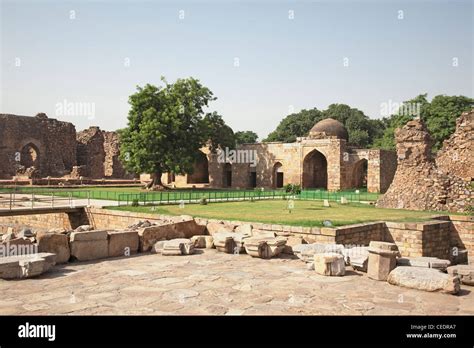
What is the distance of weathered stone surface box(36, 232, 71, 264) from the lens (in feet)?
26.9

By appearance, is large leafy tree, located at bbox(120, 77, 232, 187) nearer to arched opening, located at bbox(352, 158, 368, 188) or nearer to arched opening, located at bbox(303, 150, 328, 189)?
arched opening, located at bbox(303, 150, 328, 189)

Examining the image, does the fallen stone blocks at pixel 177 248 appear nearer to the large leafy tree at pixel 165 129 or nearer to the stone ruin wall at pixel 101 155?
the large leafy tree at pixel 165 129

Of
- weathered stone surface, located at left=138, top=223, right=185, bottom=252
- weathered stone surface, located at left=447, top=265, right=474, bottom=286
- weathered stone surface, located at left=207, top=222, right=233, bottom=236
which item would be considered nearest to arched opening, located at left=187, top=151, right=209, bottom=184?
weathered stone surface, located at left=207, top=222, right=233, bottom=236

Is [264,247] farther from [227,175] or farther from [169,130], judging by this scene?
[227,175]

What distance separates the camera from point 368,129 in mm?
60375

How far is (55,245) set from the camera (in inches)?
324

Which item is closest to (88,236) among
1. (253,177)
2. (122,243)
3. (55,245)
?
(55,245)

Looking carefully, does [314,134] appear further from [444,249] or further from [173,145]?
[444,249]

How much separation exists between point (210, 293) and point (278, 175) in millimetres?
31190

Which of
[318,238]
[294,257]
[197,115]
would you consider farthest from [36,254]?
[197,115]

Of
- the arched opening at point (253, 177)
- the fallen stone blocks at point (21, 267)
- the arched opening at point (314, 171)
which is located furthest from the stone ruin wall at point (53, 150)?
the fallen stone blocks at point (21, 267)

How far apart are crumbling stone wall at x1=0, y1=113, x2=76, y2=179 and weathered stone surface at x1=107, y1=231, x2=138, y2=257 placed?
1078 inches

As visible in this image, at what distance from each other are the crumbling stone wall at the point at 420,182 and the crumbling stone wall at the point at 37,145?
2746 centimetres
